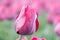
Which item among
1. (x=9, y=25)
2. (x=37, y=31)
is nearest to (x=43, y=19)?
(x=37, y=31)

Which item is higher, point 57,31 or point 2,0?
point 2,0

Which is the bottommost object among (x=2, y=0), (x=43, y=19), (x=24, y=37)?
(x=24, y=37)

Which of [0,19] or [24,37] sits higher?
[0,19]

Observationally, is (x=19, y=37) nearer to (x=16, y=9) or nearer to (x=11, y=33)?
(x=11, y=33)

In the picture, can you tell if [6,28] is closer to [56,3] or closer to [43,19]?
[43,19]

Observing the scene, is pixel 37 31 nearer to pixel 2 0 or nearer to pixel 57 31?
pixel 57 31

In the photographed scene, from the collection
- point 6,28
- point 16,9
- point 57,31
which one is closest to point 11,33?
point 6,28
